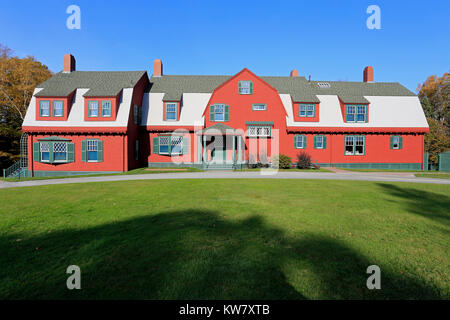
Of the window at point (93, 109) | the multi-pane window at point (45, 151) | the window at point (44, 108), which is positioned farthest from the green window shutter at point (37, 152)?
the window at point (93, 109)

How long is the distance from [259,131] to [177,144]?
8731mm

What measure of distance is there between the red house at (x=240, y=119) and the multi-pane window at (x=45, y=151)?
2.01 metres

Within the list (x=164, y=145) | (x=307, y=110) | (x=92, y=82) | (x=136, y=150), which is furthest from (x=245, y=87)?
(x=92, y=82)

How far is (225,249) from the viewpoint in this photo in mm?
4141

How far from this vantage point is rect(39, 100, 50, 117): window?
21.1 meters

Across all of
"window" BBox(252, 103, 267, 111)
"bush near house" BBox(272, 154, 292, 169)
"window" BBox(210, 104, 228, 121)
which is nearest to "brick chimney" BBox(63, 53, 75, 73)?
"window" BBox(210, 104, 228, 121)

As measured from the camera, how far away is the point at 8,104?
28.0 meters

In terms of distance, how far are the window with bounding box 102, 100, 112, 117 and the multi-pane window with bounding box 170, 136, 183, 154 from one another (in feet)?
20.5

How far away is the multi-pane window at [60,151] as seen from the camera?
20.6 meters

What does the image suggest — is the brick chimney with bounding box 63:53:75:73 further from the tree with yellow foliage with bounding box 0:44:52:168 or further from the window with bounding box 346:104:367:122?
the window with bounding box 346:104:367:122

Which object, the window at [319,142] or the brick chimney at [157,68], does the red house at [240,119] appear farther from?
the brick chimney at [157,68]

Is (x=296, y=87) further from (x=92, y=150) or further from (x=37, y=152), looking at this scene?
(x=37, y=152)

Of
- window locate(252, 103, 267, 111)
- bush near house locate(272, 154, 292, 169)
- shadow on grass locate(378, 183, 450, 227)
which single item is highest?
window locate(252, 103, 267, 111)
